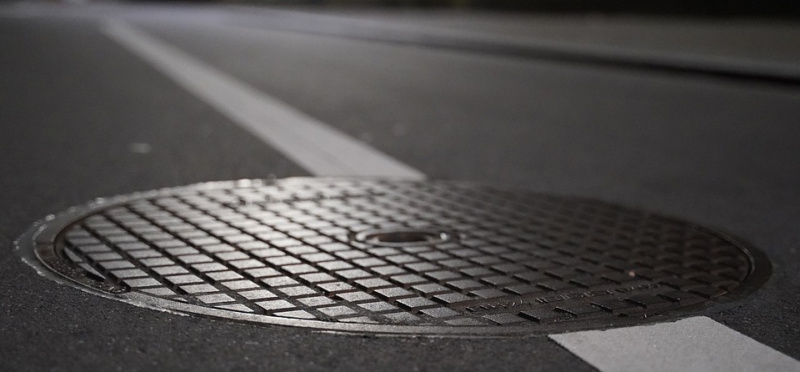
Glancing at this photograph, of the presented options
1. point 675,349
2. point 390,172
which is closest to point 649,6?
point 390,172

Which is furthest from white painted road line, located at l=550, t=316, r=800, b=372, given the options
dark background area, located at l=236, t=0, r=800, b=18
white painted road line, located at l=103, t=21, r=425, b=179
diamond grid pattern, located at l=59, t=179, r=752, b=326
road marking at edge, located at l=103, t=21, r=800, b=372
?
dark background area, located at l=236, t=0, r=800, b=18

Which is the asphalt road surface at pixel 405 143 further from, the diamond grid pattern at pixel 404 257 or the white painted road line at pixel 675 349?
the diamond grid pattern at pixel 404 257

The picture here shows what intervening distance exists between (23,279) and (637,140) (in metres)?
4.41

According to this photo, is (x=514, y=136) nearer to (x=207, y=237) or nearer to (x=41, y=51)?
(x=207, y=237)

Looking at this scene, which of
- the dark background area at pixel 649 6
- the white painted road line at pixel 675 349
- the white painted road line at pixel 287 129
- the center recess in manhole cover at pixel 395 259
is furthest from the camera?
the dark background area at pixel 649 6

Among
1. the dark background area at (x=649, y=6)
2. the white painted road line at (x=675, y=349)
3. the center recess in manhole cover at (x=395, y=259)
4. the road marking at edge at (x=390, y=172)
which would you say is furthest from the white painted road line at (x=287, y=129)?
the dark background area at (x=649, y=6)

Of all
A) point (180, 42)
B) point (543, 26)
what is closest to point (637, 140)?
point (180, 42)

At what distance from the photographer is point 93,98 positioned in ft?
29.5

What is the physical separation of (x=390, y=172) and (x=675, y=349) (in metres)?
2.71

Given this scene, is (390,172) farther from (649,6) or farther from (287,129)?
(649,6)

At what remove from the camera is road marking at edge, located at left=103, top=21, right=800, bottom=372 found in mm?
2561

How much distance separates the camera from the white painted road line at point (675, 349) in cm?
253

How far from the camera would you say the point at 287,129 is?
698cm

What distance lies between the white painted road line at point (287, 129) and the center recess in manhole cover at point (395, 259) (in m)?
0.79
